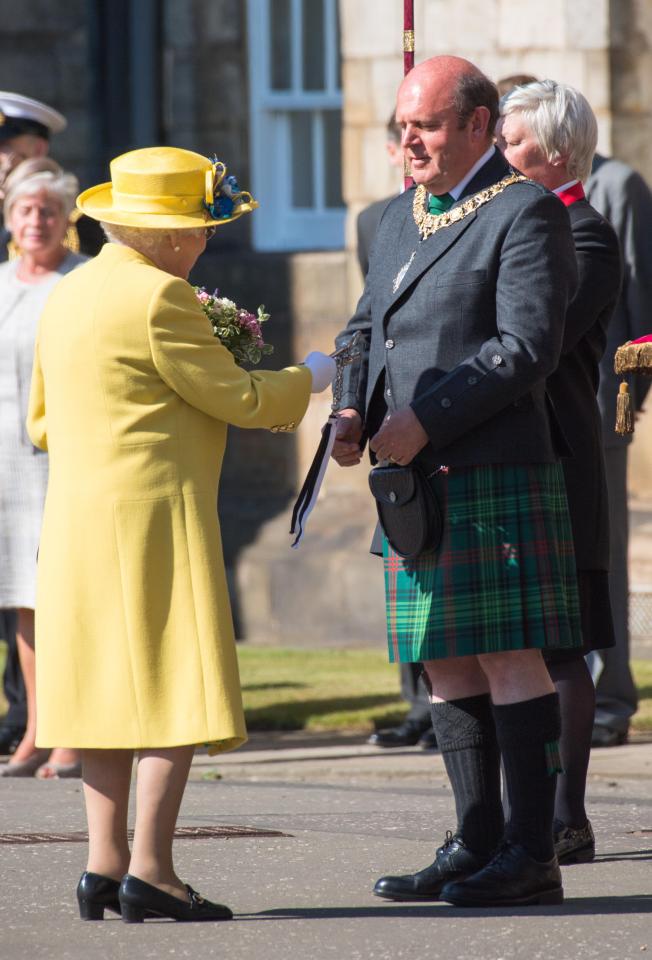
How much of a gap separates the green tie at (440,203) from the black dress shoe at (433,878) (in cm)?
148

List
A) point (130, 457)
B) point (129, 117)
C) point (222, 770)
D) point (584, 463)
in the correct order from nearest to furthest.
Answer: point (130, 457) → point (584, 463) → point (222, 770) → point (129, 117)

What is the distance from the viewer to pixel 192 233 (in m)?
4.69

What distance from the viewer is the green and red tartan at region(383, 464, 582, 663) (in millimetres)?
4730

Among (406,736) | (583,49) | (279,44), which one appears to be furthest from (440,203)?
(279,44)

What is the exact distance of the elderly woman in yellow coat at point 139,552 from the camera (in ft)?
14.8

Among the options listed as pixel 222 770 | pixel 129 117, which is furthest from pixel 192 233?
pixel 129 117

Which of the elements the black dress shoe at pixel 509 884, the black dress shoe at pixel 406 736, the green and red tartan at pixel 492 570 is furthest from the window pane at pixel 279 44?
the black dress shoe at pixel 509 884

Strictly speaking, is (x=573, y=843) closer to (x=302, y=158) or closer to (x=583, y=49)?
(x=583, y=49)

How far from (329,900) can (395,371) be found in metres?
1.24

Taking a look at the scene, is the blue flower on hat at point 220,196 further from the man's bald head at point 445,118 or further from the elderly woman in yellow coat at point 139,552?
the man's bald head at point 445,118

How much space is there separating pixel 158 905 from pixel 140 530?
81 cm

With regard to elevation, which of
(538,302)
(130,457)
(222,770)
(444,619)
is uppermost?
(538,302)

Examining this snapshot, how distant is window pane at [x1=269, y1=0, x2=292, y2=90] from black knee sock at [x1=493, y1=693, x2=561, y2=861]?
9.08 m

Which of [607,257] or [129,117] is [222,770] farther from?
[129,117]
